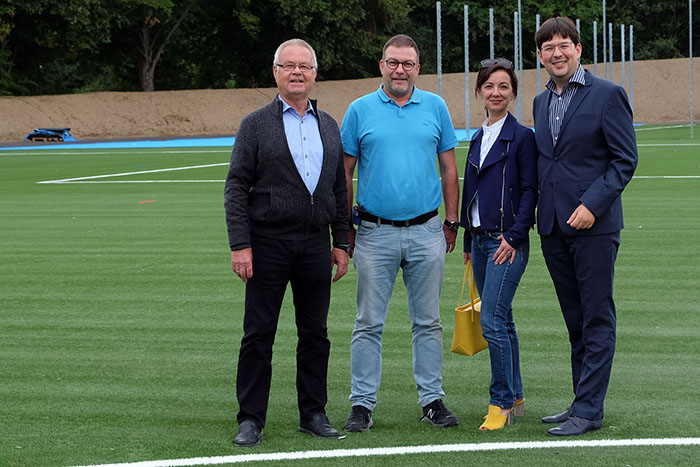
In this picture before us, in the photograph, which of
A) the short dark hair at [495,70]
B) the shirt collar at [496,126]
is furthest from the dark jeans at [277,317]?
the short dark hair at [495,70]

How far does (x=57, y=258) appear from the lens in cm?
1157

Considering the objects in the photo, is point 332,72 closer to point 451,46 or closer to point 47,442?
point 451,46

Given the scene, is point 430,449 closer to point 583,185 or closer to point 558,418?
point 558,418

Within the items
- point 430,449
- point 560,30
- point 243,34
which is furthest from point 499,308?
point 243,34

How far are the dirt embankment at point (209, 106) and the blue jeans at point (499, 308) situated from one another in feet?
169

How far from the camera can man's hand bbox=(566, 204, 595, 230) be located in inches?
194

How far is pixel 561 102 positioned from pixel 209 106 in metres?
56.5

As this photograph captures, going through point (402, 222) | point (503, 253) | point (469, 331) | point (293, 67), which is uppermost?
point (293, 67)

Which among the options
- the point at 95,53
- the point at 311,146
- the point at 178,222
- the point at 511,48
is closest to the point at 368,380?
the point at 311,146

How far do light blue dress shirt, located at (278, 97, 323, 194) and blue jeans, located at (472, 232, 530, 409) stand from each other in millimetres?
881

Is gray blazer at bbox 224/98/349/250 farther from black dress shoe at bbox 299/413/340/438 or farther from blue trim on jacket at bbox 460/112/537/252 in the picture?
black dress shoe at bbox 299/413/340/438

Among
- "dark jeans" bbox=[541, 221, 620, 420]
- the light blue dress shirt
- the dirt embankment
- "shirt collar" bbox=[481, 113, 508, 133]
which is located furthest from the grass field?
the dirt embankment

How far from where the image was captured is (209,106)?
6050 centimetres

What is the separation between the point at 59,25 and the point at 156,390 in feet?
172
